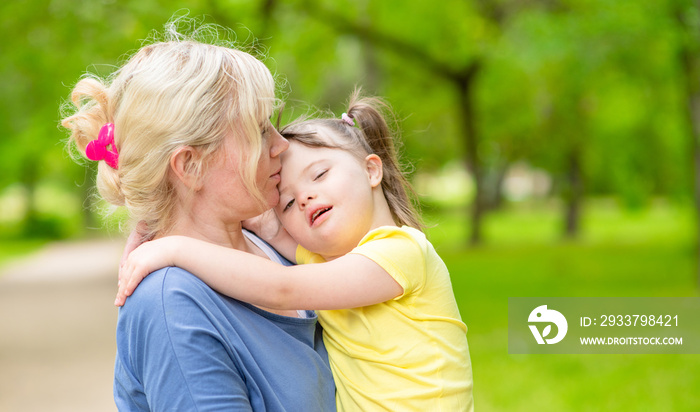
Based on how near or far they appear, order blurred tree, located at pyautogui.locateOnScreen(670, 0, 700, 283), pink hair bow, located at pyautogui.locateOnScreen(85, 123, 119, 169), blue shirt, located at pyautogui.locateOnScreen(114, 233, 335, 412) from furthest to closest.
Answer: blurred tree, located at pyautogui.locateOnScreen(670, 0, 700, 283), pink hair bow, located at pyautogui.locateOnScreen(85, 123, 119, 169), blue shirt, located at pyautogui.locateOnScreen(114, 233, 335, 412)

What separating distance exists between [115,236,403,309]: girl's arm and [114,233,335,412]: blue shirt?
3 centimetres

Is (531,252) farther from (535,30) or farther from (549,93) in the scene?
(535,30)

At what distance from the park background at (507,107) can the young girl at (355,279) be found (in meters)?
0.35

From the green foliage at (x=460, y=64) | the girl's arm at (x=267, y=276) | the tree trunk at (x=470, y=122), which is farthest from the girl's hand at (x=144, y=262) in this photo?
the tree trunk at (x=470, y=122)

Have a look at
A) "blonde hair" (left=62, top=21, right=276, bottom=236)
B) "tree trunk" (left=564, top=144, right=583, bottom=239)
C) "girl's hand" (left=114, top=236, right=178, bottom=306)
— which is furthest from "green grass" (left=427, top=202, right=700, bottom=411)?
"girl's hand" (left=114, top=236, right=178, bottom=306)

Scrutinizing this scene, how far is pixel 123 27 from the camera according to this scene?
11359 mm

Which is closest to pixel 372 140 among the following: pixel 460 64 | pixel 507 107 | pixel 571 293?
pixel 571 293

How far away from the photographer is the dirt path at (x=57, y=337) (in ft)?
22.8

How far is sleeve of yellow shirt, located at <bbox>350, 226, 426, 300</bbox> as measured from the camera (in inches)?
78.2

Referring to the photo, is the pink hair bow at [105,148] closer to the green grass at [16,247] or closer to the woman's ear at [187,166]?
the woman's ear at [187,166]

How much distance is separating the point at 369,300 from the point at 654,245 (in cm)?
1953

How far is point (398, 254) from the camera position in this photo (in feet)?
6.59

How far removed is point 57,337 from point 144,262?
8.69 metres

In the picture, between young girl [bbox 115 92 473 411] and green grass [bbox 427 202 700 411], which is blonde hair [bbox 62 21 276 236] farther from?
green grass [bbox 427 202 700 411]
